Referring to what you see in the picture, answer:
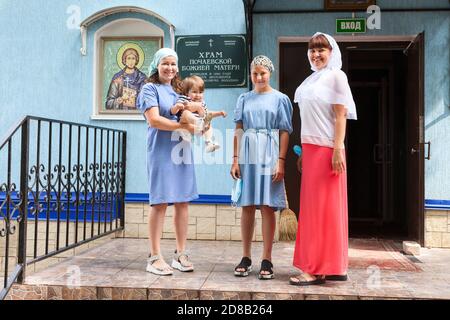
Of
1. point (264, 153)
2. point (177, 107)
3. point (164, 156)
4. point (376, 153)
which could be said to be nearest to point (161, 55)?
point (177, 107)

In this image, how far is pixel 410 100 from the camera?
5727 millimetres

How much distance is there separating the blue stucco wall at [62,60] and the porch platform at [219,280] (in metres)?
1.46

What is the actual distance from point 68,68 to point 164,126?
278 cm

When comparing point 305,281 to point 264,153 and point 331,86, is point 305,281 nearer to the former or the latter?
point 264,153

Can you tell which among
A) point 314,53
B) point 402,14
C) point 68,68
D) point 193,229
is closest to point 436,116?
point 402,14

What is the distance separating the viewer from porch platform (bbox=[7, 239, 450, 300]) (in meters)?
3.29

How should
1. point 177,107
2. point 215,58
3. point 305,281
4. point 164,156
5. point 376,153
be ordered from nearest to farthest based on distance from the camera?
point 305,281 < point 177,107 < point 164,156 < point 215,58 < point 376,153

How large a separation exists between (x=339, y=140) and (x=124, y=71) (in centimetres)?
333

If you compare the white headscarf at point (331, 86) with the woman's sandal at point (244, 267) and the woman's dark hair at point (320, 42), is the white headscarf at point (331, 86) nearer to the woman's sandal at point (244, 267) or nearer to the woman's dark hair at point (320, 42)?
the woman's dark hair at point (320, 42)

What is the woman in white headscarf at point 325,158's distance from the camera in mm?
3318

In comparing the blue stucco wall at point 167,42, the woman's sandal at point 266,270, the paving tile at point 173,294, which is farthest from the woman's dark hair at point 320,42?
the blue stucco wall at point 167,42

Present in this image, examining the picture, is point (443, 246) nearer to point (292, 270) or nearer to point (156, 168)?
point (292, 270)

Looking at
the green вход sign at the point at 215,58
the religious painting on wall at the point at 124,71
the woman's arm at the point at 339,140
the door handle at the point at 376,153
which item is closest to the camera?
the woman's arm at the point at 339,140

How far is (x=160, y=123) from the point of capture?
3523 millimetres
